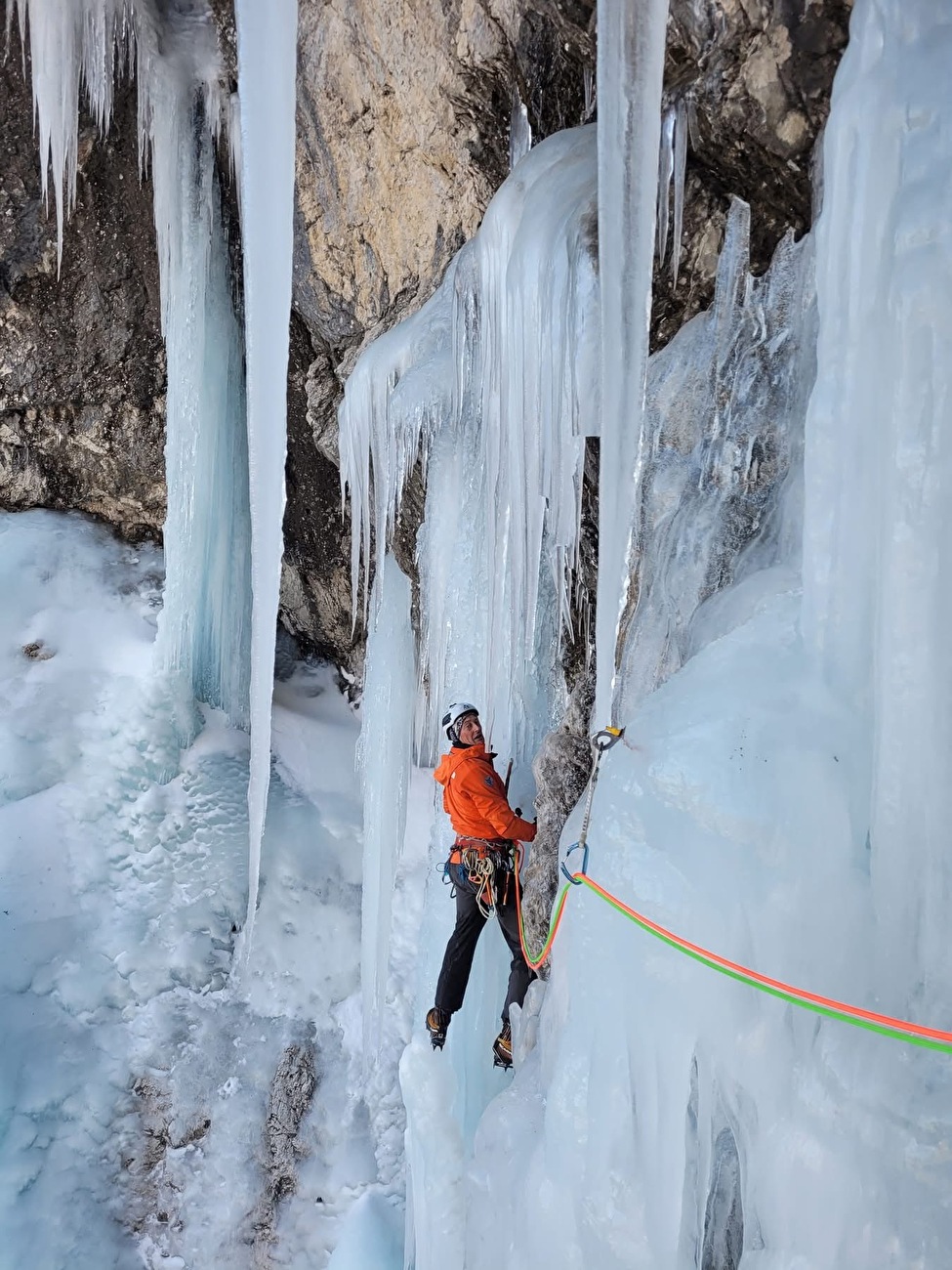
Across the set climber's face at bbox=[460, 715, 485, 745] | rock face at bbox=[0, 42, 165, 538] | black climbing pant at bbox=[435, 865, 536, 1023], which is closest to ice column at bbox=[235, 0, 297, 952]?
climber's face at bbox=[460, 715, 485, 745]

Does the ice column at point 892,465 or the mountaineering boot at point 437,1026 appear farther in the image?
the mountaineering boot at point 437,1026

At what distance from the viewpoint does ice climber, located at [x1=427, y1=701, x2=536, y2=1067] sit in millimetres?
3227

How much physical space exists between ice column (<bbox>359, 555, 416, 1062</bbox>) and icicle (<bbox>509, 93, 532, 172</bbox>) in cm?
219

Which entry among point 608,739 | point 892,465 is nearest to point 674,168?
point 892,465

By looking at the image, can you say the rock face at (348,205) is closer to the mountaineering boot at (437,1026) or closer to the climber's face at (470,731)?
the climber's face at (470,731)

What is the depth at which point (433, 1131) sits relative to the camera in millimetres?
3281

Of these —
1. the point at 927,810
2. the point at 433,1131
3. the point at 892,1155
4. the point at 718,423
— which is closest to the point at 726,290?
Result: the point at 718,423

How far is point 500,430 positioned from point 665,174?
97 centimetres

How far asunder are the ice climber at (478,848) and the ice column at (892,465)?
160 cm

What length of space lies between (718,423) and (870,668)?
1135 mm

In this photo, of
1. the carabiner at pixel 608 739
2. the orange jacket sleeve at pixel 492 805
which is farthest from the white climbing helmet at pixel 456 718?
the carabiner at pixel 608 739

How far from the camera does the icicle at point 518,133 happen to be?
3.30 m

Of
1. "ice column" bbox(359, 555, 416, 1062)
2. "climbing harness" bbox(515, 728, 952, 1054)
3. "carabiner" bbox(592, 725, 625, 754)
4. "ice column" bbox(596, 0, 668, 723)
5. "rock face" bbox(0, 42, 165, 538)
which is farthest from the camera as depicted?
"rock face" bbox(0, 42, 165, 538)

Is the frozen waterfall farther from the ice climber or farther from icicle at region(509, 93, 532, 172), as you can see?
icicle at region(509, 93, 532, 172)
